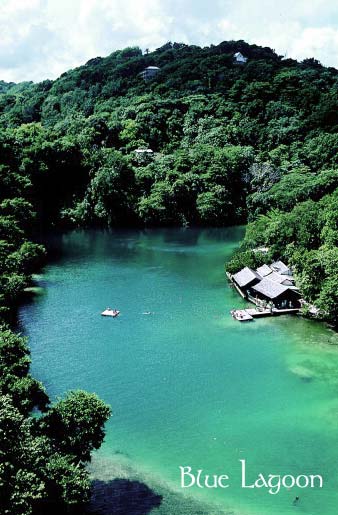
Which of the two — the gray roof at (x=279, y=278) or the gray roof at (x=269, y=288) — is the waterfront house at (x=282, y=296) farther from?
the gray roof at (x=279, y=278)

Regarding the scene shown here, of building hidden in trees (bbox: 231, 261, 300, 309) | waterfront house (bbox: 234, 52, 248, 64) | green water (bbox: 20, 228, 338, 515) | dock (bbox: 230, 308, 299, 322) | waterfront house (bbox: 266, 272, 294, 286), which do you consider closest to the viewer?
green water (bbox: 20, 228, 338, 515)

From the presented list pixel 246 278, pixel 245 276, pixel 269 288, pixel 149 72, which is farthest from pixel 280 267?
pixel 149 72

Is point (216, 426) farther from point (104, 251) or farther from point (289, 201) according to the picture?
point (289, 201)

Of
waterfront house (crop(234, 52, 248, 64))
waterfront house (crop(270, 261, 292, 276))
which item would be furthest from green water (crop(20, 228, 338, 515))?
waterfront house (crop(234, 52, 248, 64))

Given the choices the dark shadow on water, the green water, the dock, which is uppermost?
the dock

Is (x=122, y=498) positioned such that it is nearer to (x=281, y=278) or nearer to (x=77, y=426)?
(x=77, y=426)

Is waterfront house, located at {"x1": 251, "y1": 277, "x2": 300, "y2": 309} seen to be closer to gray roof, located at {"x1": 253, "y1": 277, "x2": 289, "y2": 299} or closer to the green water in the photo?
gray roof, located at {"x1": 253, "y1": 277, "x2": 289, "y2": 299}
